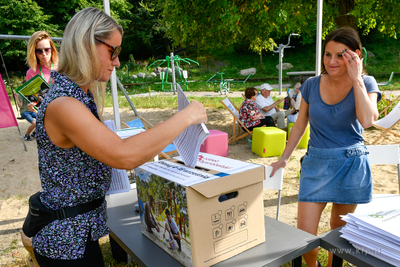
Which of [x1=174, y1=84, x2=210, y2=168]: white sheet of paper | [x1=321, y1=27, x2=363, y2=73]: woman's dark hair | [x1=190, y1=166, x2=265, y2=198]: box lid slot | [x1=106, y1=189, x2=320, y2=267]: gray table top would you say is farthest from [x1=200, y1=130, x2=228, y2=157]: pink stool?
[x1=190, y1=166, x2=265, y2=198]: box lid slot

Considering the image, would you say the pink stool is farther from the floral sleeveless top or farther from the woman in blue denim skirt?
the floral sleeveless top

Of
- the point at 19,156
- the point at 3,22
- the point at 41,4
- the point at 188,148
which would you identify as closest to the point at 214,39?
the point at 19,156

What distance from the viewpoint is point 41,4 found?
24.1m

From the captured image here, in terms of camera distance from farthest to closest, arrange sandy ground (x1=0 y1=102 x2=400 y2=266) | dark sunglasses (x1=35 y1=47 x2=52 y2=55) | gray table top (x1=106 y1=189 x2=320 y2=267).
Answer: dark sunglasses (x1=35 y1=47 x2=52 y2=55) → sandy ground (x1=0 y1=102 x2=400 y2=266) → gray table top (x1=106 y1=189 x2=320 y2=267)

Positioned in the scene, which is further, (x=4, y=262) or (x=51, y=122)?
(x=4, y=262)

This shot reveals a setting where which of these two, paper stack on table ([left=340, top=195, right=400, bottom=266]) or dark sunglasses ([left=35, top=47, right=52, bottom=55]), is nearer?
paper stack on table ([left=340, top=195, right=400, bottom=266])

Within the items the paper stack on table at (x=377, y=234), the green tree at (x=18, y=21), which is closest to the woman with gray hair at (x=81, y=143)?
the paper stack on table at (x=377, y=234)

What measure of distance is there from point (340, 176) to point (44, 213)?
1.64 metres

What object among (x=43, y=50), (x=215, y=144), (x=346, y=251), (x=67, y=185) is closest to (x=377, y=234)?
(x=346, y=251)

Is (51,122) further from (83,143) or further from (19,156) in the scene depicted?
(19,156)

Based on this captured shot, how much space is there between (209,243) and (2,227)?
11.2 feet

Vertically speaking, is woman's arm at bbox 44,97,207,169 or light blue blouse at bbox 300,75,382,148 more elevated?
woman's arm at bbox 44,97,207,169

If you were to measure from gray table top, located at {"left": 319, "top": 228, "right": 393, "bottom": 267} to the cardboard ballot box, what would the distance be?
0.27m

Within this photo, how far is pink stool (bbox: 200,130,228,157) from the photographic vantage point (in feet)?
18.7
